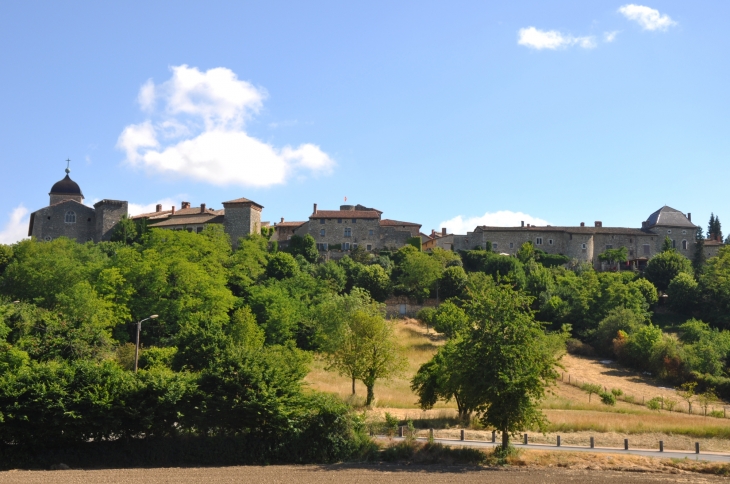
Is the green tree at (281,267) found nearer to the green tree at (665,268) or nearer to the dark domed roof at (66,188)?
the dark domed roof at (66,188)

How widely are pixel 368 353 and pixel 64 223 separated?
54771 mm

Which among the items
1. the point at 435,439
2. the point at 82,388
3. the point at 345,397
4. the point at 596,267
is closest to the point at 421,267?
the point at 596,267

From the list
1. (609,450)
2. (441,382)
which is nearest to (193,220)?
(441,382)

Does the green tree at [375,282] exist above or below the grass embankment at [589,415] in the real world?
above

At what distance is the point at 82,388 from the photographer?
1136 inches

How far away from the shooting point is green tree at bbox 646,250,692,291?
8262cm

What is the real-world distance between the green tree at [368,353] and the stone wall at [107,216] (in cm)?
4883

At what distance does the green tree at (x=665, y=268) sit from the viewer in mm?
82625

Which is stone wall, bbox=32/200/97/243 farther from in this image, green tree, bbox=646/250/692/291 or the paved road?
green tree, bbox=646/250/692/291

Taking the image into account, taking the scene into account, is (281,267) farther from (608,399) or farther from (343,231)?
(608,399)

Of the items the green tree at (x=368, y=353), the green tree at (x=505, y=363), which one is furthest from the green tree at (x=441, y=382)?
the green tree at (x=368, y=353)

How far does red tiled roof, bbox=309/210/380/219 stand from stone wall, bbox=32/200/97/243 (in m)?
26.4

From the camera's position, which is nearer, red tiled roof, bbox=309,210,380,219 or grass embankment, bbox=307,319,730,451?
grass embankment, bbox=307,319,730,451

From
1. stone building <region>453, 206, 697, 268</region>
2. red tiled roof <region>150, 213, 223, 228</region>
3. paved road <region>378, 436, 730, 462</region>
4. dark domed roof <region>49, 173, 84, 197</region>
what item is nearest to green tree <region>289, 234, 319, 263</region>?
red tiled roof <region>150, 213, 223, 228</region>
